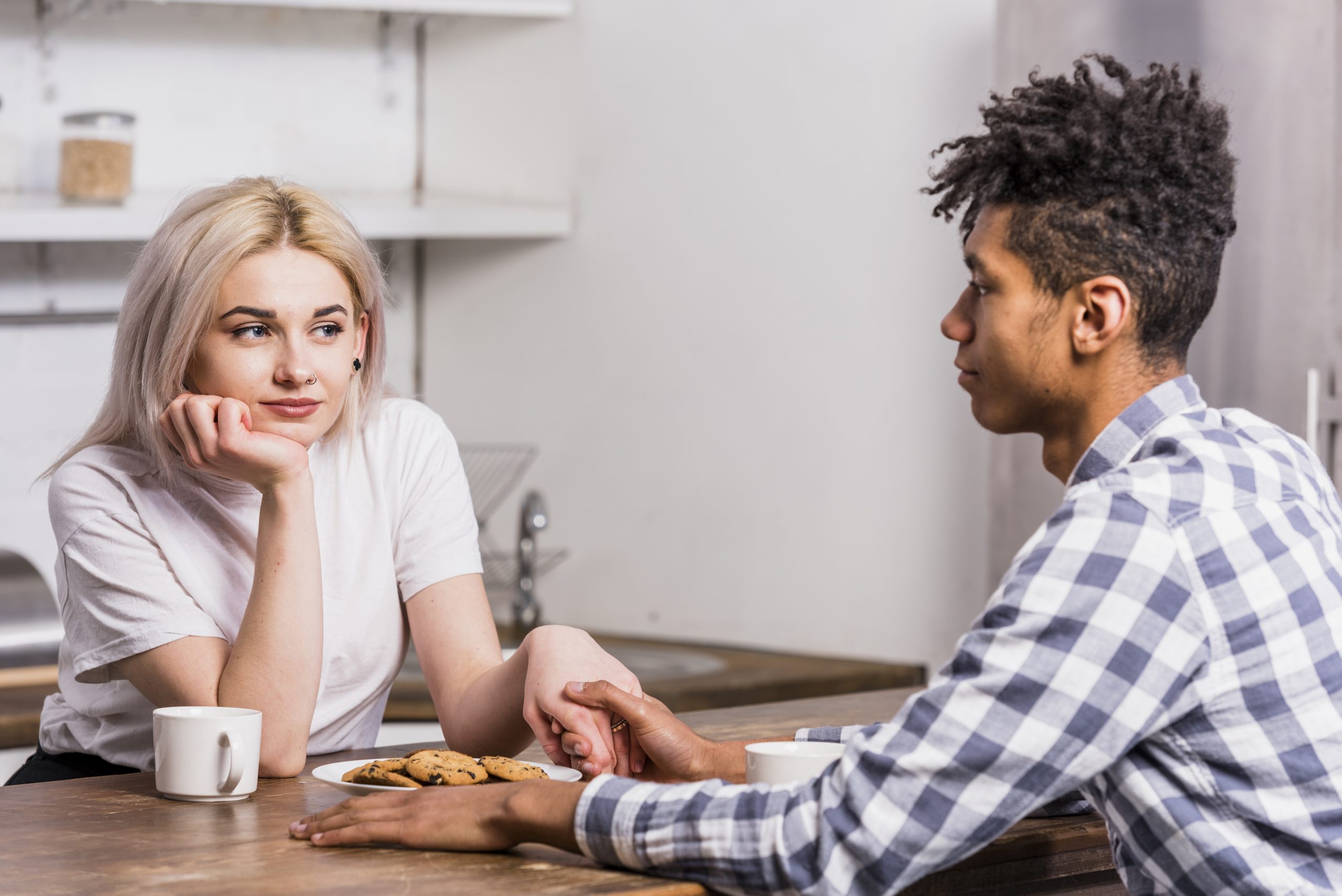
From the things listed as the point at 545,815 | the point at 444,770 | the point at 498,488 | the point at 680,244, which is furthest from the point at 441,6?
the point at 545,815

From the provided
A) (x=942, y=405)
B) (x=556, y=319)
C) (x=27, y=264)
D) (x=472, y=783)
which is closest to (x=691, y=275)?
→ (x=556, y=319)

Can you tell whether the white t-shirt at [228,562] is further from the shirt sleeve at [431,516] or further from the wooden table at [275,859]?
Answer: the wooden table at [275,859]

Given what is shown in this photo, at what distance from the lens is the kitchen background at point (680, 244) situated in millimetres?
1965

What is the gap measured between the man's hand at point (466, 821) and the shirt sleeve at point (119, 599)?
31 centimetres

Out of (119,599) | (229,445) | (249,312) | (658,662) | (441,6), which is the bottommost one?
(658,662)

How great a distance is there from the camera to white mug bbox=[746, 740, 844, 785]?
0.97 m

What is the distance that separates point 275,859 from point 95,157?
1.79 metres

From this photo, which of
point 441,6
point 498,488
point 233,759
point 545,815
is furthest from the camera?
point 498,488

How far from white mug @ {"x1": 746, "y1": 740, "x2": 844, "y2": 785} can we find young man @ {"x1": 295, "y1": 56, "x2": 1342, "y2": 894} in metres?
0.09

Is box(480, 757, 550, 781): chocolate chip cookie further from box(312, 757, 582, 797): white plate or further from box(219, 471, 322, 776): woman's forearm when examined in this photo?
box(219, 471, 322, 776): woman's forearm

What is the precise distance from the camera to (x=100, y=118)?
245cm

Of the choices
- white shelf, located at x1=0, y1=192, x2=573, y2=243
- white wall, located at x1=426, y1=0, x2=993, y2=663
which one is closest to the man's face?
white wall, located at x1=426, y1=0, x2=993, y2=663

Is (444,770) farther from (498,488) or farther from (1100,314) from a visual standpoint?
(498,488)

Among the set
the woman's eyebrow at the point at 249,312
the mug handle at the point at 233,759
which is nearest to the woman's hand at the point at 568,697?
the mug handle at the point at 233,759
